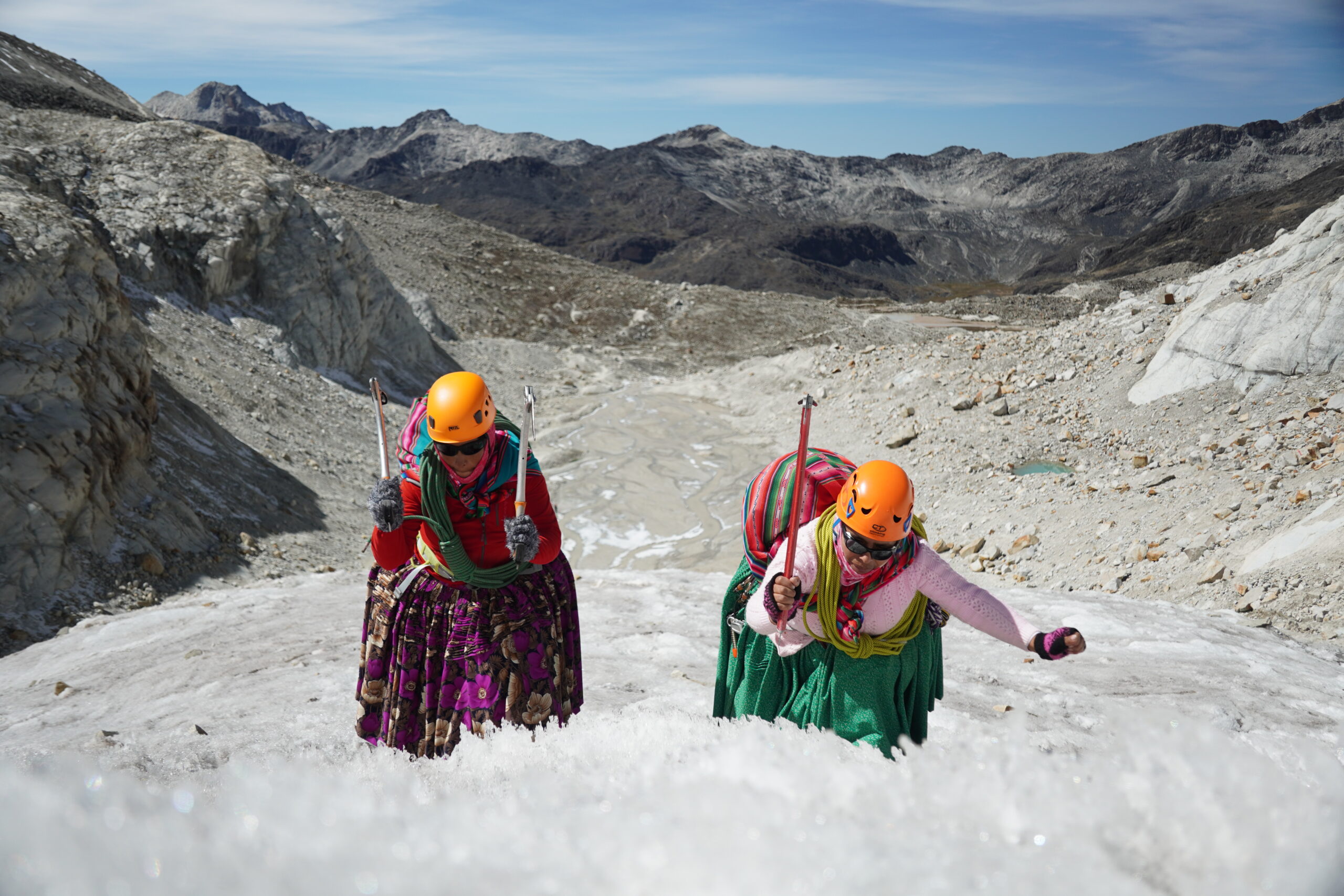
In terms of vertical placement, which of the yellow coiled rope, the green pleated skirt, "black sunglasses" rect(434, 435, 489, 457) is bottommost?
the green pleated skirt

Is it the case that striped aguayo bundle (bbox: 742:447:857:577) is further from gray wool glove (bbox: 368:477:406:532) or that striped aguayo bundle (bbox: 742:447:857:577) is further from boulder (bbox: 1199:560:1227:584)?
boulder (bbox: 1199:560:1227:584)

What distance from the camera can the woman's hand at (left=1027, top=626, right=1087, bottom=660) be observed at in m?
2.26

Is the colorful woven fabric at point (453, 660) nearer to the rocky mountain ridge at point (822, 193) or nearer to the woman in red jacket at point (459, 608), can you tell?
the woman in red jacket at point (459, 608)

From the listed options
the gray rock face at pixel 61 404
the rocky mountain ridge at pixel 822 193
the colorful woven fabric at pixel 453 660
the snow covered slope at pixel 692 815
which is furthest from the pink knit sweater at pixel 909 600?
the rocky mountain ridge at pixel 822 193

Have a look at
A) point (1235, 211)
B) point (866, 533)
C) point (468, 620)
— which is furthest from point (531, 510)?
point (1235, 211)

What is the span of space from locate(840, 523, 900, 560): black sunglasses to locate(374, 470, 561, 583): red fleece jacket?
103 cm

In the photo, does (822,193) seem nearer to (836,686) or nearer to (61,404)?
(61,404)

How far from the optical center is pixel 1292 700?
3.99m

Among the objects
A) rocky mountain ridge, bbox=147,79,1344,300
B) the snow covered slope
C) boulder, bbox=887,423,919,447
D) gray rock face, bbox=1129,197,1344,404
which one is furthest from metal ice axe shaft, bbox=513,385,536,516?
rocky mountain ridge, bbox=147,79,1344,300

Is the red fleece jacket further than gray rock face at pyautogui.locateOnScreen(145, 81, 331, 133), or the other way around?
gray rock face at pyautogui.locateOnScreen(145, 81, 331, 133)

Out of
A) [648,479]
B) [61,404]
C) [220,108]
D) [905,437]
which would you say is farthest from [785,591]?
[220,108]

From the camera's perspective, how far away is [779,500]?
9.20ft

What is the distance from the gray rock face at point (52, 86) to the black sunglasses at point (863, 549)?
16.4 m

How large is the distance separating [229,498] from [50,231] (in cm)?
266
